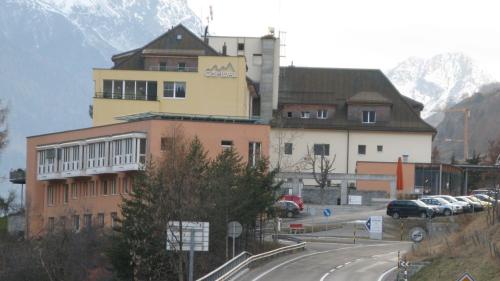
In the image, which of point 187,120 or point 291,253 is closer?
point 291,253

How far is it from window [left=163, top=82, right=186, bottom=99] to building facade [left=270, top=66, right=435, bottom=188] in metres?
18.7

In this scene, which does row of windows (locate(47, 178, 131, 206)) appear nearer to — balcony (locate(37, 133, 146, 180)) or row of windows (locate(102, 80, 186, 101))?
balcony (locate(37, 133, 146, 180))

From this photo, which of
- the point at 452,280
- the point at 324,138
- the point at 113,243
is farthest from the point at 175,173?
the point at 324,138

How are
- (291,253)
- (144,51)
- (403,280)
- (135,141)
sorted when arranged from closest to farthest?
(403,280), (291,253), (135,141), (144,51)

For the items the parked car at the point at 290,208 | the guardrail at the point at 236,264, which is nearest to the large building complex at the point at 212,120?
the parked car at the point at 290,208

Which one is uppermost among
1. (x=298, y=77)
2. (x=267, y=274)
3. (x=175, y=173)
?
(x=298, y=77)

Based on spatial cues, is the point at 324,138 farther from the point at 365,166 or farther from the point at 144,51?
the point at 144,51

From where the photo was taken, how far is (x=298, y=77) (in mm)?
117938

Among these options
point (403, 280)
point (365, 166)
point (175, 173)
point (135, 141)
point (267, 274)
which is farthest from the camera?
point (365, 166)

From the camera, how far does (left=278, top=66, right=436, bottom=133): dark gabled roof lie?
368 feet

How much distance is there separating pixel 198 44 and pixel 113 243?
37508mm

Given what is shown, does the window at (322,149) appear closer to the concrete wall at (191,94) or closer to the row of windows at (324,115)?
the row of windows at (324,115)

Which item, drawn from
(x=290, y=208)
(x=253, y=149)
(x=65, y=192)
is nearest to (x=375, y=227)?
(x=253, y=149)

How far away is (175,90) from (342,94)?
28.1 m
